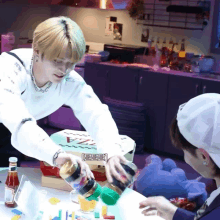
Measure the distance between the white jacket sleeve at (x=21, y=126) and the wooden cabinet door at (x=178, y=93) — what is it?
2975 mm

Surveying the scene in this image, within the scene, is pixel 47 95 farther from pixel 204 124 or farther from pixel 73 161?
pixel 204 124

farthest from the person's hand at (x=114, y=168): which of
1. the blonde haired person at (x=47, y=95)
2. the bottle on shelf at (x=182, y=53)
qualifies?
the bottle on shelf at (x=182, y=53)

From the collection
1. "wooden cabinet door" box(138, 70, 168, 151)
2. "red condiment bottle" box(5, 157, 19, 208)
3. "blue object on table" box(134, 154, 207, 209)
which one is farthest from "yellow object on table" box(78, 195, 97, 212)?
"wooden cabinet door" box(138, 70, 168, 151)

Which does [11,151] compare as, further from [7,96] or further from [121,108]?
[121,108]

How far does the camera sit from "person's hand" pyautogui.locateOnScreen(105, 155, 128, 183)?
165 cm

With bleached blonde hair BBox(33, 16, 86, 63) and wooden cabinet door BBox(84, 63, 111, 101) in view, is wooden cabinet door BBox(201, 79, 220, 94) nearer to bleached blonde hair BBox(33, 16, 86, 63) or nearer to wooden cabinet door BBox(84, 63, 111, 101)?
wooden cabinet door BBox(84, 63, 111, 101)

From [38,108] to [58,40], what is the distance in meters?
0.46

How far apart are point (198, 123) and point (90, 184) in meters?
0.49

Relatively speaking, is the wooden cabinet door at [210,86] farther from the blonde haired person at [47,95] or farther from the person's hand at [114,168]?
the person's hand at [114,168]

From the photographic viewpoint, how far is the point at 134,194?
6.62 feet

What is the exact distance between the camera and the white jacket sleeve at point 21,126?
1629 mm

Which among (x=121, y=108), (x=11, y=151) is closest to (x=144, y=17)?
(x=121, y=108)

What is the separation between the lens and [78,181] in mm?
1552

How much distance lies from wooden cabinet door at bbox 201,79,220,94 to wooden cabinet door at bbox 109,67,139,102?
82cm
